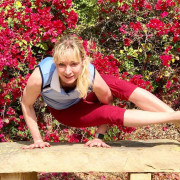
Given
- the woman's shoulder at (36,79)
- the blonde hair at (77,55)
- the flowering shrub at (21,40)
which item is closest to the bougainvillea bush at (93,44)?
the flowering shrub at (21,40)

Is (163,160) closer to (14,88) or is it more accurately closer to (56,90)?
(56,90)

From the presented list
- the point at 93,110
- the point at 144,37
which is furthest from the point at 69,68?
the point at 144,37

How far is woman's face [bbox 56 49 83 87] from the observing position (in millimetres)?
3059

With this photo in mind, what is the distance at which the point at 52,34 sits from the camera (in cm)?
487

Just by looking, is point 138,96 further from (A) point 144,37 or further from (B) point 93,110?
(A) point 144,37

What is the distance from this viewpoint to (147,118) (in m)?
3.23

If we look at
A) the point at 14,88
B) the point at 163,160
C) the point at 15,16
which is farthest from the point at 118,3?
the point at 163,160

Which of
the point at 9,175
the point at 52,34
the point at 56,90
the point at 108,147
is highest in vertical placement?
the point at 52,34

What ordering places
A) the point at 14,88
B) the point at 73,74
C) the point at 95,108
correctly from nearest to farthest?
the point at 73,74
the point at 95,108
the point at 14,88

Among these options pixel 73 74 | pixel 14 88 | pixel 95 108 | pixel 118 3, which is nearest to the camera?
pixel 73 74

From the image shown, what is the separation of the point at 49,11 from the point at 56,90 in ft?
6.78

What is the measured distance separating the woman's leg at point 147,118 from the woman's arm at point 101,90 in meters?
0.26

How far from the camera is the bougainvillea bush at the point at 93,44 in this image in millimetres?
4836

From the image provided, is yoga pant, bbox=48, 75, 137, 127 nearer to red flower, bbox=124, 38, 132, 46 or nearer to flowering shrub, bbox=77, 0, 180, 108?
flowering shrub, bbox=77, 0, 180, 108
